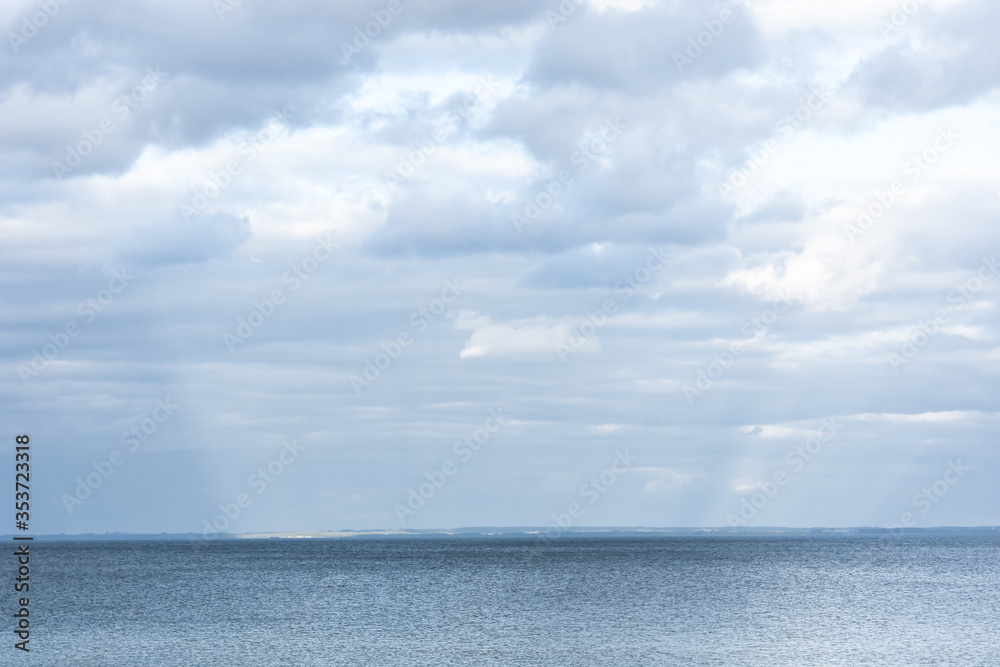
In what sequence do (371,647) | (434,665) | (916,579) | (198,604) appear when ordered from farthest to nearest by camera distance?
1. (916,579)
2. (198,604)
3. (371,647)
4. (434,665)

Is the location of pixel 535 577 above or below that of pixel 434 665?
below

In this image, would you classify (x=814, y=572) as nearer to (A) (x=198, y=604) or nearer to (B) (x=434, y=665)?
(A) (x=198, y=604)

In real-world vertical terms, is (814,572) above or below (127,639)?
below

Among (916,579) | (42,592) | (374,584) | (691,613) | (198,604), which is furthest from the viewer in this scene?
(916,579)

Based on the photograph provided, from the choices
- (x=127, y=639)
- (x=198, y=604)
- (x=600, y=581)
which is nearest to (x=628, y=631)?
(x=127, y=639)

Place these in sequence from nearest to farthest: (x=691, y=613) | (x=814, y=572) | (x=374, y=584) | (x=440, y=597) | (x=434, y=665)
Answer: (x=434, y=665), (x=691, y=613), (x=440, y=597), (x=374, y=584), (x=814, y=572)

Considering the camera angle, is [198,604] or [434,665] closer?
[434,665]

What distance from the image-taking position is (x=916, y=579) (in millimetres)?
118812

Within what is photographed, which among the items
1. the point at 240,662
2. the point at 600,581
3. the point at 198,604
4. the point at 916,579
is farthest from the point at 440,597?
the point at 916,579

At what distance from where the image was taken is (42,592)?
10375cm

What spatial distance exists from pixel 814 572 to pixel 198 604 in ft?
276

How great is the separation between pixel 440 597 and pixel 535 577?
3539 centimetres

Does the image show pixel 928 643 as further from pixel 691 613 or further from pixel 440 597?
pixel 440 597

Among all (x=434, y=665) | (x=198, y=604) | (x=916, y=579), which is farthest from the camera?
(x=916, y=579)
